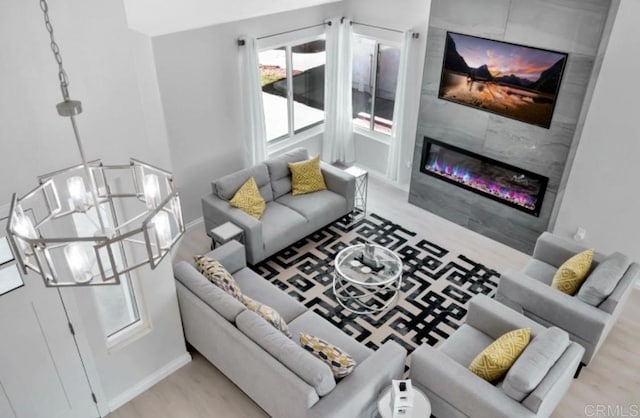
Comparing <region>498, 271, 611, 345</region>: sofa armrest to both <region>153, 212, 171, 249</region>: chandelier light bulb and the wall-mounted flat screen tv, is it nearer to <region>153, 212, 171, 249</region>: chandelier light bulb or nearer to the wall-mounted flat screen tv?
the wall-mounted flat screen tv

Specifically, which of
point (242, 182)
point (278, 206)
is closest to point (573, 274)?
point (278, 206)

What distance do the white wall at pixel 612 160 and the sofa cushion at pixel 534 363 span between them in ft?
7.51

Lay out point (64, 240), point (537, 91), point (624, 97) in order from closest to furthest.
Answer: point (64, 240), point (624, 97), point (537, 91)

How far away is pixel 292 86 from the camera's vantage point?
314 inches

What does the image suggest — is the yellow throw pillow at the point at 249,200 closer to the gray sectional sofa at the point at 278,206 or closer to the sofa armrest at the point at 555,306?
the gray sectional sofa at the point at 278,206

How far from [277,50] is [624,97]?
438 cm

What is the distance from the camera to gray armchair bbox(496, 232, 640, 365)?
15.9 ft

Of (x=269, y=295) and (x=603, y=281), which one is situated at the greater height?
(x=603, y=281)

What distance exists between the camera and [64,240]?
82.4 inches

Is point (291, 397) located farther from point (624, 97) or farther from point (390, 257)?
point (624, 97)

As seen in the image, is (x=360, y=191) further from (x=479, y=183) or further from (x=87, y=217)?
(x=87, y=217)

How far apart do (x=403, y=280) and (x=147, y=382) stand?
3023mm

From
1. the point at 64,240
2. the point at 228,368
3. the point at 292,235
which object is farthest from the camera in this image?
the point at 292,235

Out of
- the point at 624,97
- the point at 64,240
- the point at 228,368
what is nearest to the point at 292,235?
the point at 228,368
